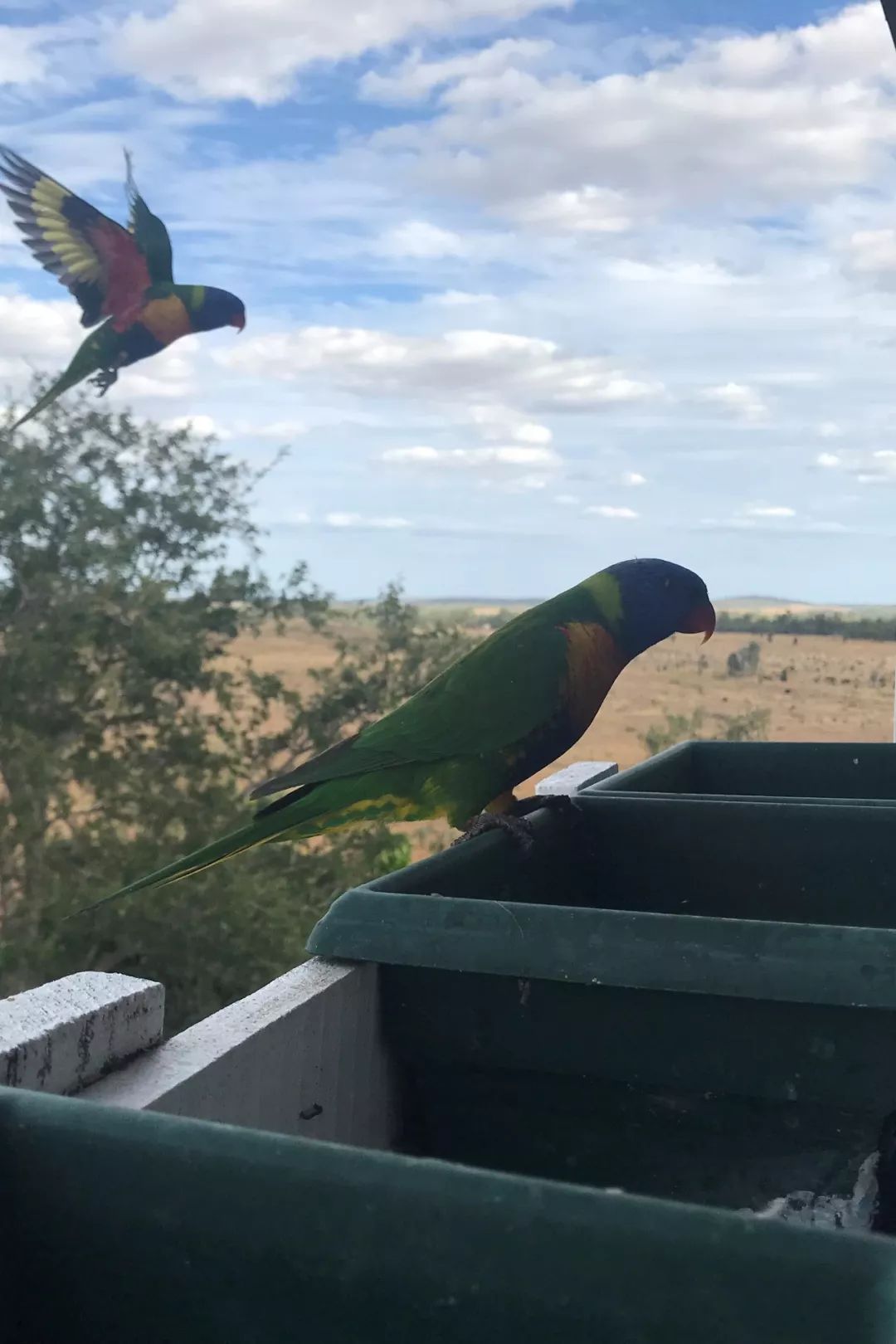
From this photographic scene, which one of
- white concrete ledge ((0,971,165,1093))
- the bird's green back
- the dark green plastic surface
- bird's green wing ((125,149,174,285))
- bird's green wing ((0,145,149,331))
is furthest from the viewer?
bird's green wing ((125,149,174,285))

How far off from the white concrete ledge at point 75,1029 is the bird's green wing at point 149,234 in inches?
94.1

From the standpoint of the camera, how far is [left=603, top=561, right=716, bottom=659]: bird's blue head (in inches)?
49.3

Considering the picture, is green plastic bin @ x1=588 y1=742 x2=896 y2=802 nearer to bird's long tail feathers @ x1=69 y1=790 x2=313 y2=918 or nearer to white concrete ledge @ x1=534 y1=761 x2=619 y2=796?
white concrete ledge @ x1=534 y1=761 x2=619 y2=796

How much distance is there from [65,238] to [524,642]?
188 cm

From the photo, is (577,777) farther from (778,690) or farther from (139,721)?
(139,721)

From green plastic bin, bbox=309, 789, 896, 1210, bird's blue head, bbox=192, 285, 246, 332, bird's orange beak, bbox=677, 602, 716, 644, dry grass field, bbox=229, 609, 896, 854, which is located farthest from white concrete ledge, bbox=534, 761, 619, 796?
bird's blue head, bbox=192, 285, 246, 332

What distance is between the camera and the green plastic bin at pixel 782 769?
1.18 metres

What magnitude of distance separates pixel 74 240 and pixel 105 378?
0.34m

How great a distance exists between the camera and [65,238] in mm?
2488

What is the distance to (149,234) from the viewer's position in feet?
8.44

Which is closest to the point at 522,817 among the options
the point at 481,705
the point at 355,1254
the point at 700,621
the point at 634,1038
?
the point at 481,705

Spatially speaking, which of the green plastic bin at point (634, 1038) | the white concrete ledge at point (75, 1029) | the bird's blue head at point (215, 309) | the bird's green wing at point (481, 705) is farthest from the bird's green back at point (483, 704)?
the bird's blue head at point (215, 309)

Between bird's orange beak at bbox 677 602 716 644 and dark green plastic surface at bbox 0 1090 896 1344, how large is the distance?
3.51ft

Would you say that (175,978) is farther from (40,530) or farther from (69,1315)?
(69,1315)
